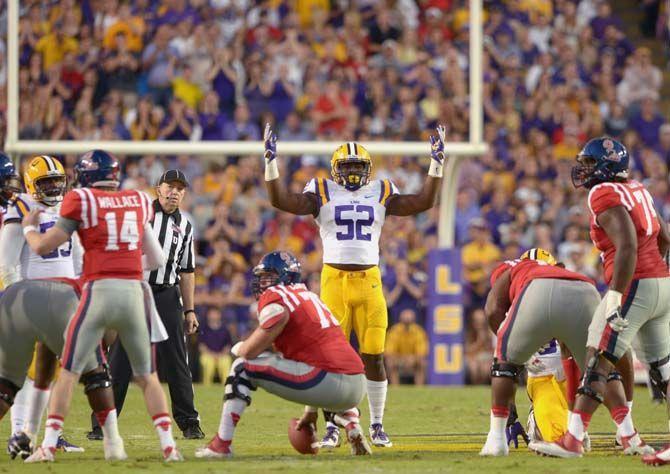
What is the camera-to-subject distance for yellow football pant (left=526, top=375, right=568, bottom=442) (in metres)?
7.48

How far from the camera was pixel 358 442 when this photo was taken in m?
7.27

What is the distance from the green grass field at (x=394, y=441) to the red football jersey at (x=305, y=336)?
20.4 inches

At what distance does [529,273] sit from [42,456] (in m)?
2.75

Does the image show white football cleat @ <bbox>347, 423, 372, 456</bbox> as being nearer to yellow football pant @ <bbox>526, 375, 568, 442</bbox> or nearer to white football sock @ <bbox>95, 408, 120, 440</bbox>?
yellow football pant @ <bbox>526, 375, 568, 442</bbox>

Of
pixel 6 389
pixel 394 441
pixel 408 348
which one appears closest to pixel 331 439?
pixel 394 441

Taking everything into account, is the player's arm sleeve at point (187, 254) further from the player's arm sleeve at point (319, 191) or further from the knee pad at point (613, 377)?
the knee pad at point (613, 377)

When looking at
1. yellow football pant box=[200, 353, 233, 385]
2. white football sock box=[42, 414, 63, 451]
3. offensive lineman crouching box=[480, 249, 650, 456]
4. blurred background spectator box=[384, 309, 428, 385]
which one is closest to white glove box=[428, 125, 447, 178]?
offensive lineman crouching box=[480, 249, 650, 456]

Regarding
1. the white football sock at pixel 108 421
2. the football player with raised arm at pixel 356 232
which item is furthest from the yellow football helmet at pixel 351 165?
the white football sock at pixel 108 421

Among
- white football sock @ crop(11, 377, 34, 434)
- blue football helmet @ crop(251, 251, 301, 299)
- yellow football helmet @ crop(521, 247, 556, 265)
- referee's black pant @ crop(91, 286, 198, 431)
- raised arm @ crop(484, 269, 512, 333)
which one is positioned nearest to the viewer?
blue football helmet @ crop(251, 251, 301, 299)

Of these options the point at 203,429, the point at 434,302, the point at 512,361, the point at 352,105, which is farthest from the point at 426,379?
the point at 512,361

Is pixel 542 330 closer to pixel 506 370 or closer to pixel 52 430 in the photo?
pixel 506 370

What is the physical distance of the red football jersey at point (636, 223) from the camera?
682cm

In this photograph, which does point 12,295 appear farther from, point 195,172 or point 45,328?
point 195,172

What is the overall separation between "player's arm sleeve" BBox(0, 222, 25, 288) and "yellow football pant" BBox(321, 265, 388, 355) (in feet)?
6.53
